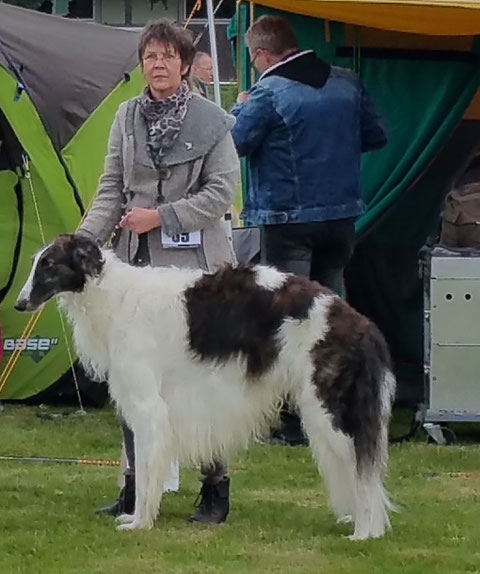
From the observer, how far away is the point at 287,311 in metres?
4.70

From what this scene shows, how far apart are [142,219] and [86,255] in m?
0.25

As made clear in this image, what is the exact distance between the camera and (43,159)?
7523 millimetres

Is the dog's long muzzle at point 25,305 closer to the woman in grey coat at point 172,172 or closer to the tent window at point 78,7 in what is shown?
the woman in grey coat at point 172,172

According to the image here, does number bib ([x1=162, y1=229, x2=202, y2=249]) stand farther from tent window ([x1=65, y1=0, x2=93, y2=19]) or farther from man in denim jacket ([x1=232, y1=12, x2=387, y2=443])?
tent window ([x1=65, y1=0, x2=93, y2=19])

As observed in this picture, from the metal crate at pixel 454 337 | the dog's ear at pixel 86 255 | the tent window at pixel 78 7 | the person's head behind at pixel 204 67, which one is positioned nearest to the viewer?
the dog's ear at pixel 86 255

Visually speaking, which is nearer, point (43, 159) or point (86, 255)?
point (86, 255)

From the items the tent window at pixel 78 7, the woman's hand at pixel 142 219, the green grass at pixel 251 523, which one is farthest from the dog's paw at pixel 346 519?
the tent window at pixel 78 7

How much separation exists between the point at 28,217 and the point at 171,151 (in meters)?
2.99

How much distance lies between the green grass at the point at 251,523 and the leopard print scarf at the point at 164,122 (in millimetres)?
1372

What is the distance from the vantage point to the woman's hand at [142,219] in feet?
16.0

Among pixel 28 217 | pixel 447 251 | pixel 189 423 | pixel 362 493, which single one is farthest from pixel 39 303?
pixel 28 217

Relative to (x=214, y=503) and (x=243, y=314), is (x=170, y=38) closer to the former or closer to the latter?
(x=243, y=314)

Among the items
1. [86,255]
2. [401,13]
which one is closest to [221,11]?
[401,13]

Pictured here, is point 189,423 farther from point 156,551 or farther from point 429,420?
point 429,420
